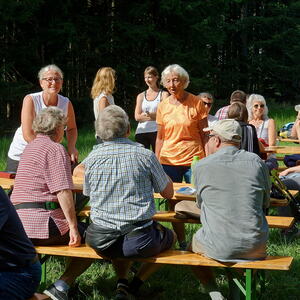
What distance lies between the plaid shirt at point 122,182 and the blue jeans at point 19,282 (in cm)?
87

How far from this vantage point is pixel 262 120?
810cm

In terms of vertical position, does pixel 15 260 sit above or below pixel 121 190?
below

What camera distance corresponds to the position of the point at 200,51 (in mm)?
25547

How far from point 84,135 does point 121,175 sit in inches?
483

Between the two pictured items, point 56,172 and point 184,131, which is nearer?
point 56,172

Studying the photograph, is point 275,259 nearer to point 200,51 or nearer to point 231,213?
point 231,213

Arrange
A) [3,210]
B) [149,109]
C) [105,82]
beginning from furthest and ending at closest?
[149,109] → [105,82] → [3,210]

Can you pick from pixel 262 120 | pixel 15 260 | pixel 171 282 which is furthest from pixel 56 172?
pixel 262 120

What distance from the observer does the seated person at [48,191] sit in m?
4.43

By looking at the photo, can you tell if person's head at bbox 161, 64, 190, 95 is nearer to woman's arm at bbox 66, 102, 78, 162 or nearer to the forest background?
woman's arm at bbox 66, 102, 78, 162

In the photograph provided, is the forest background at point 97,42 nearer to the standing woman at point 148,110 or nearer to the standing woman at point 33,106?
the standing woman at point 148,110

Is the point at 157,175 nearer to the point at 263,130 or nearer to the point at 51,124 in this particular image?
the point at 51,124

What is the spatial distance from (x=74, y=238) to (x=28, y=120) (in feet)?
5.81

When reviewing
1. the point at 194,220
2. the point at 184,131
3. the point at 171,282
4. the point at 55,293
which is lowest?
the point at 171,282
